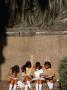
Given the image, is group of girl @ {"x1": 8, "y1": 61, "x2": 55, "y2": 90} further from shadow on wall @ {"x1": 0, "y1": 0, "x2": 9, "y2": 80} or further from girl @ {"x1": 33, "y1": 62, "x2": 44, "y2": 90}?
shadow on wall @ {"x1": 0, "y1": 0, "x2": 9, "y2": 80}

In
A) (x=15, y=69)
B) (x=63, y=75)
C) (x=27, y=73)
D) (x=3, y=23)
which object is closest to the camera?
(x=63, y=75)

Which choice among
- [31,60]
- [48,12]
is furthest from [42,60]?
[48,12]

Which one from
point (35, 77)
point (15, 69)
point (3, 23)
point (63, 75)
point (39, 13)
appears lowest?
point (35, 77)

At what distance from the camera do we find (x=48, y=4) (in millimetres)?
25109

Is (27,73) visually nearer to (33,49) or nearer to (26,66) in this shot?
(26,66)

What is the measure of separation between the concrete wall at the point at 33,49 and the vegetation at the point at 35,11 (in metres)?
0.74

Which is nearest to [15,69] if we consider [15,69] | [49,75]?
[15,69]

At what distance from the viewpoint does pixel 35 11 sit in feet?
82.5

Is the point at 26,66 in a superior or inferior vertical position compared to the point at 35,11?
inferior

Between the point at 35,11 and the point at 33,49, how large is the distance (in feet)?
5.21

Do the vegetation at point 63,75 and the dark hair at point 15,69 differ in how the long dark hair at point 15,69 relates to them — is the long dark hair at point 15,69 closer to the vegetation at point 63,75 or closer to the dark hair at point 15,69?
the dark hair at point 15,69

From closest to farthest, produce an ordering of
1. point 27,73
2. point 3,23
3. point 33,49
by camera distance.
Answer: point 27,73 < point 33,49 < point 3,23

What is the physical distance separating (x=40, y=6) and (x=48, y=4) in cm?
32

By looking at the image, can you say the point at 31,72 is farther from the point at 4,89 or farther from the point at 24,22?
the point at 24,22
